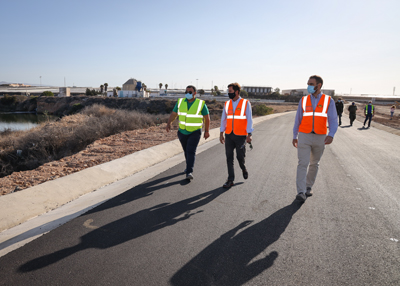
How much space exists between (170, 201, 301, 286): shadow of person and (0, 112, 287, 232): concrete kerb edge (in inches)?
108

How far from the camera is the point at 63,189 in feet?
17.1

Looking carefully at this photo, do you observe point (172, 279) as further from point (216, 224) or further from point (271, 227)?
point (271, 227)

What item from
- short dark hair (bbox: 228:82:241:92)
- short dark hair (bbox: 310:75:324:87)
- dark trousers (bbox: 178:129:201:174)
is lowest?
dark trousers (bbox: 178:129:201:174)

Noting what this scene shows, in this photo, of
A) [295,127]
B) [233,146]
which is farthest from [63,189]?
[295,127]

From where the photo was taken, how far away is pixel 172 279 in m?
2.75

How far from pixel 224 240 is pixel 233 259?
435 mm

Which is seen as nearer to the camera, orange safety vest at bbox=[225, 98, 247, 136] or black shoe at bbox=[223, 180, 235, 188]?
orange safety vest at bbox=[225, 98, 247, 136]

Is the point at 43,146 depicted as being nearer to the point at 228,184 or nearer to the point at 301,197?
the point at 228,184

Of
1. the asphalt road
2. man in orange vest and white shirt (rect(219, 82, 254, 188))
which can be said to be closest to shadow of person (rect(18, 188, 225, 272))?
the asphalt road

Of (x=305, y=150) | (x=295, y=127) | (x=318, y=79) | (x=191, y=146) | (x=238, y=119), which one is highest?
(x=318, y=79)

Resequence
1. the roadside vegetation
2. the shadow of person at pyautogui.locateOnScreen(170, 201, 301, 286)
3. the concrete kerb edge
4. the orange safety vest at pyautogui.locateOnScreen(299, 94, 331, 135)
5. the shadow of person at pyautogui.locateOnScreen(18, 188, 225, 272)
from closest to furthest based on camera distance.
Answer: the shadow of person at pyautogui.locateOnScreen(170, 201, 301, 286) → the shadow of person at pyautogui.locateOnScreen(18, 188, 225, 272) → the concrete kerb edge → the orange safety vest at pyautogui.locateOnScreen(299, 94, 331, 135) → the roadside vegetation

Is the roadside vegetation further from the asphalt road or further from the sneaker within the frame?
the sneaker

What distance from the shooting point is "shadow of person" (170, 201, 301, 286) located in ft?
9.09

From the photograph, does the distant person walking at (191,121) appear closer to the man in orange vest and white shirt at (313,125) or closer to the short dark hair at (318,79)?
the man in orange vest and white shirt at (313,125)
